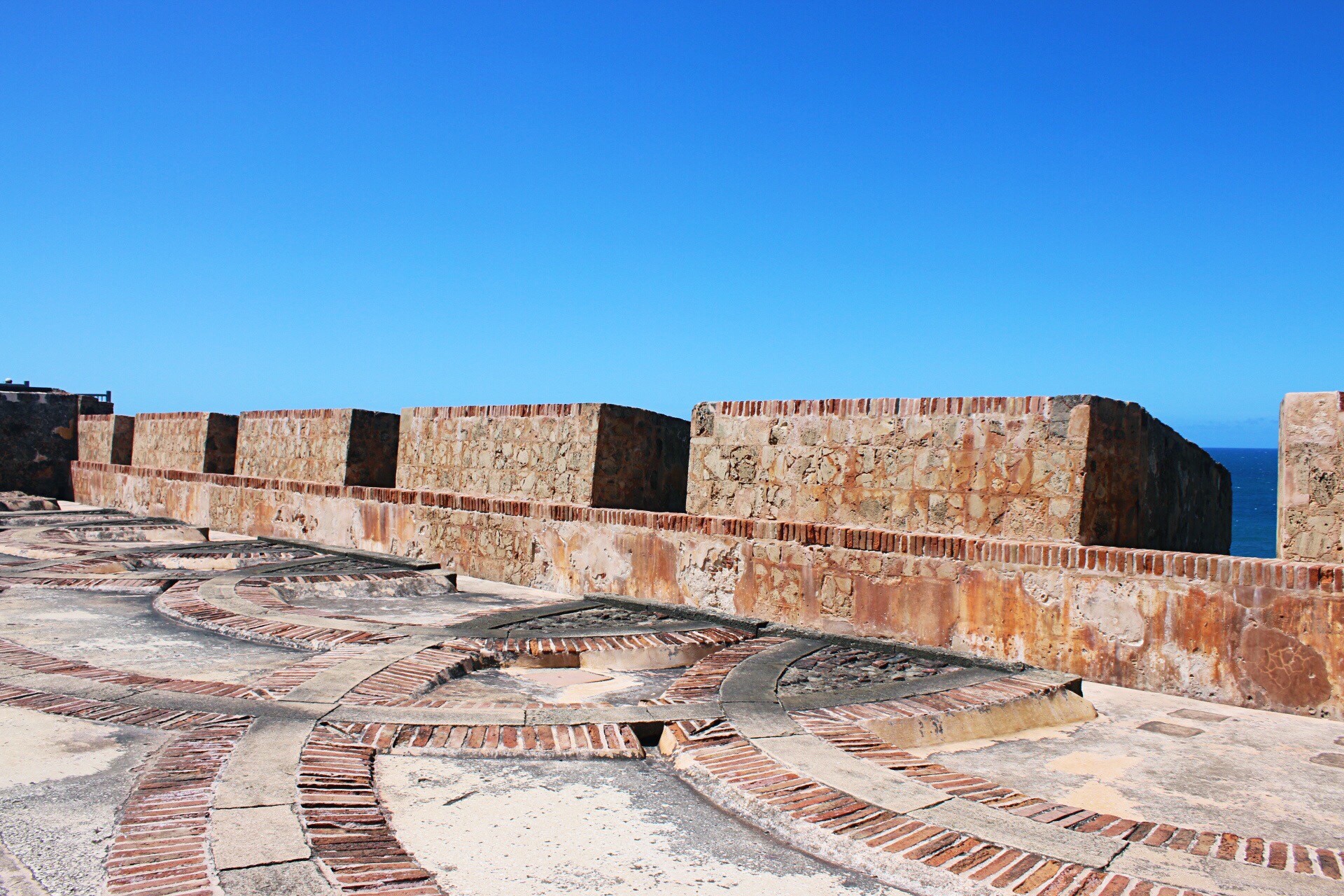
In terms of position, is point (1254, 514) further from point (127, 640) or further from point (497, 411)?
point (127, 640)

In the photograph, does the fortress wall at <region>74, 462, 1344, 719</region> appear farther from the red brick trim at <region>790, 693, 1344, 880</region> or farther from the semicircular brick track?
the red brick trim at <region>790, 693, 1344, 880</region>

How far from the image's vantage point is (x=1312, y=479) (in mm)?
4758

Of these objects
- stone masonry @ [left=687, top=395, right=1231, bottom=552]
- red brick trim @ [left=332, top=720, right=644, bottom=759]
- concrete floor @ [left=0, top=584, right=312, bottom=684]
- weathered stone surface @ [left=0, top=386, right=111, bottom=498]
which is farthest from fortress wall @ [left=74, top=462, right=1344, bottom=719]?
weathered stone surface @ [left=0, top=386, right=111, bottom=498]

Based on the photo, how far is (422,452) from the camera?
998 centimetres

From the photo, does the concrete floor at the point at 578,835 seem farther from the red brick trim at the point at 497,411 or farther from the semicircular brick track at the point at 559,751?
the red brick trim at the point at 497,411

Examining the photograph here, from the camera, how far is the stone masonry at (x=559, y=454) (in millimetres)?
8281

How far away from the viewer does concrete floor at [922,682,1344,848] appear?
A: 3.38 m

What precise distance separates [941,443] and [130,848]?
465 centimetres

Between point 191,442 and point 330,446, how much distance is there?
4.46m

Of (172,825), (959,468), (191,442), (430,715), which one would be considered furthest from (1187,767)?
(191,442)

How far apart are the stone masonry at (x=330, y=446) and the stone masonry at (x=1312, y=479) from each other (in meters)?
8.49

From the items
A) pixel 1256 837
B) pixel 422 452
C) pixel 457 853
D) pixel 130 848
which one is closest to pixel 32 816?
pixel 130 848

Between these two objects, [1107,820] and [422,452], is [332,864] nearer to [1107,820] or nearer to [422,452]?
[1107,820]

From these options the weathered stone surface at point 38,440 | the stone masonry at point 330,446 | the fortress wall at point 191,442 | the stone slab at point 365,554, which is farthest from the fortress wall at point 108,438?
the stone slab at point 365,554
